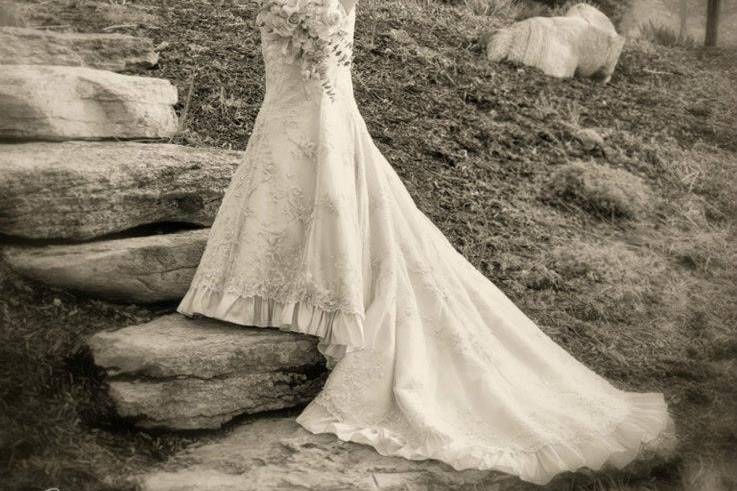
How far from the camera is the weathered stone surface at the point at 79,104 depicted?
14.0 feet

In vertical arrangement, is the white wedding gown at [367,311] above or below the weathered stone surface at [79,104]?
below

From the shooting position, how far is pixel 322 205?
3662 millimetres

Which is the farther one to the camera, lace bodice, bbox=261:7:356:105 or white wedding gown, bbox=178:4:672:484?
lace bodice, bbox=261:7:356:105

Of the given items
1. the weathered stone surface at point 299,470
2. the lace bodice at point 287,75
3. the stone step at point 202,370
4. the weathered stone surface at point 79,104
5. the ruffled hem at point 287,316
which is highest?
the lace bodice at point 287,75

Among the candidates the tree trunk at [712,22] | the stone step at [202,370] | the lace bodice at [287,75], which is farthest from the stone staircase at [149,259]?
the tree trunk at [712,22]

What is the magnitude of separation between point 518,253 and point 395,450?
298 cm

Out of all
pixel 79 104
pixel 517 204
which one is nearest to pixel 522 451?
pixel 79 104

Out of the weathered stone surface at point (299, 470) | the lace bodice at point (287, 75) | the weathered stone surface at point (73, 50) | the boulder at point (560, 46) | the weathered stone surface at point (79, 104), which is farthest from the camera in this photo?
the boulder at point (560, 46)

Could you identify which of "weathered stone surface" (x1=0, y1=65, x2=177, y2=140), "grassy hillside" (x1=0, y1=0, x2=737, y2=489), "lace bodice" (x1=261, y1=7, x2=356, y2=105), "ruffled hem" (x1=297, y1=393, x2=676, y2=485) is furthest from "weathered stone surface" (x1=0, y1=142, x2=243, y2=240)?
"ruffled hem" (x1=297, y1=393, x2=676, y2=485)

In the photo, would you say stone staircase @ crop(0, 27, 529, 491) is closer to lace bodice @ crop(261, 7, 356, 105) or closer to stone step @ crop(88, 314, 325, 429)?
stone step @ crop(88, 314, 325, 429)

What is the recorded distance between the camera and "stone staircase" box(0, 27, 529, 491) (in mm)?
3412

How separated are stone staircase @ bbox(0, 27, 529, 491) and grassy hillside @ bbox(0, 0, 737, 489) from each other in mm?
190

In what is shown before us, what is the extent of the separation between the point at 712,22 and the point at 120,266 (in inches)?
351

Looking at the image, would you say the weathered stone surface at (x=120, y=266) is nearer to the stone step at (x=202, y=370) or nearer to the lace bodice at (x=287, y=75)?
the stone step at (x=202, y=370)
